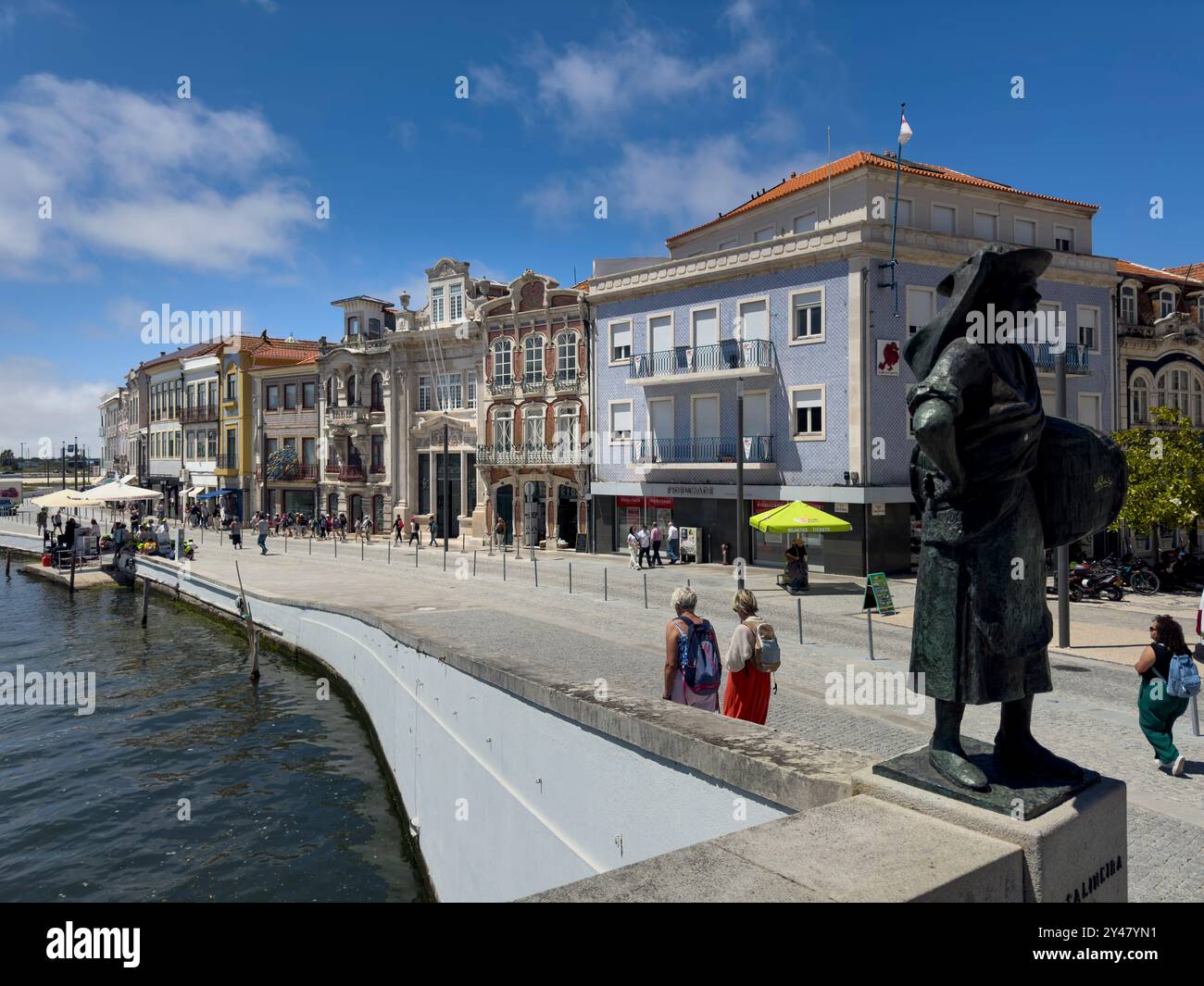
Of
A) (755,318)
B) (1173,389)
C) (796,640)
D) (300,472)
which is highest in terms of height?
(755,318)

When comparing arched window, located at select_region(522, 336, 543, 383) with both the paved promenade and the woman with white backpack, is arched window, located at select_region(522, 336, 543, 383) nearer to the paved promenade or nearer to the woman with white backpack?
the paved promenade

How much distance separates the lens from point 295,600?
1905cm

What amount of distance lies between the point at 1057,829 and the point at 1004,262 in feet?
8.10

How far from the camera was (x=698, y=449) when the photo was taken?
104ft

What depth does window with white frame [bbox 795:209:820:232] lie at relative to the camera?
101 feet

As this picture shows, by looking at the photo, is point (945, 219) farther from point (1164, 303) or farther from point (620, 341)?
point (620, 341)

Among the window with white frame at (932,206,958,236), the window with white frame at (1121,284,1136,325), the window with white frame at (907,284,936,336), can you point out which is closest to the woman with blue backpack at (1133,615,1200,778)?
the window with white frame at (907,284,936,336)

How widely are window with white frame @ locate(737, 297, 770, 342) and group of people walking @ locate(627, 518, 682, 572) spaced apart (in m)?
7.82

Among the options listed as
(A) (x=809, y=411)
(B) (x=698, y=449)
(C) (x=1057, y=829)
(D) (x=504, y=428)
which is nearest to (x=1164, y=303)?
(A) (x=809, y=411)

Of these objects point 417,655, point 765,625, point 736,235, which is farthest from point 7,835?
point 736,235

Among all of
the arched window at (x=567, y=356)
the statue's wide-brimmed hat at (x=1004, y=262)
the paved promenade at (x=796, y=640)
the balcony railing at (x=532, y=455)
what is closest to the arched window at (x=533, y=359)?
the arched window at (x=567, y=356)
